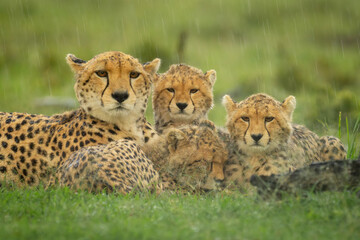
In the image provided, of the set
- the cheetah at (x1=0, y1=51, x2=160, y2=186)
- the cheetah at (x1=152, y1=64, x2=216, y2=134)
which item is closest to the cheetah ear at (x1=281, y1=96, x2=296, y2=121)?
the cheetah at (x1=152, y1=64, x2=216, y2=134)

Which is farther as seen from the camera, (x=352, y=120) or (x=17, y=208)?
(x=352, y=120)

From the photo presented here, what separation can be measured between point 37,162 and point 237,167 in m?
1.81

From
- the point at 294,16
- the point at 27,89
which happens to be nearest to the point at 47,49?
the point at 27,89

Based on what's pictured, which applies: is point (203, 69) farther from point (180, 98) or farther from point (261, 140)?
point (261, 140)

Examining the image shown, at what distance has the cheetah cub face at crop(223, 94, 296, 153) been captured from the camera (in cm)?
538

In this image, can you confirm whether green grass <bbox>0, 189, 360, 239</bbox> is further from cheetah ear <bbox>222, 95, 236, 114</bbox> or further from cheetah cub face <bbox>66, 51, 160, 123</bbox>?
cheetah ear <bbox>222, 95, 236, 114</bbox>

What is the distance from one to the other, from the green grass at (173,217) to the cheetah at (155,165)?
255 mm

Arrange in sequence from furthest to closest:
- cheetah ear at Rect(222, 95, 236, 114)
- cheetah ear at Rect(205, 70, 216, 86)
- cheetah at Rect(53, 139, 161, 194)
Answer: cheetah ear at Rect(205, 70, 216, 86), cheetah ear at Rect(222, 95, 236, 114), cheetah at Rect(53, 139, 161, 194)

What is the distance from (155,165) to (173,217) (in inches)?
73.6

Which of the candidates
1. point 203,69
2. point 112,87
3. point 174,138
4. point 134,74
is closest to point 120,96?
point 112,87

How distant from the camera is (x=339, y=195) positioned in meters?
4.16

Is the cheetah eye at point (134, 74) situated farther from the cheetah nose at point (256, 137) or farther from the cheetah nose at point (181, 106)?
the cheetah nose at point (256, 137)

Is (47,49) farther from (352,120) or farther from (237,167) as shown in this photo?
(237,167)

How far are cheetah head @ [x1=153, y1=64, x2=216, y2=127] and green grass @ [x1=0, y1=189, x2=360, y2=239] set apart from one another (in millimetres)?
2007
